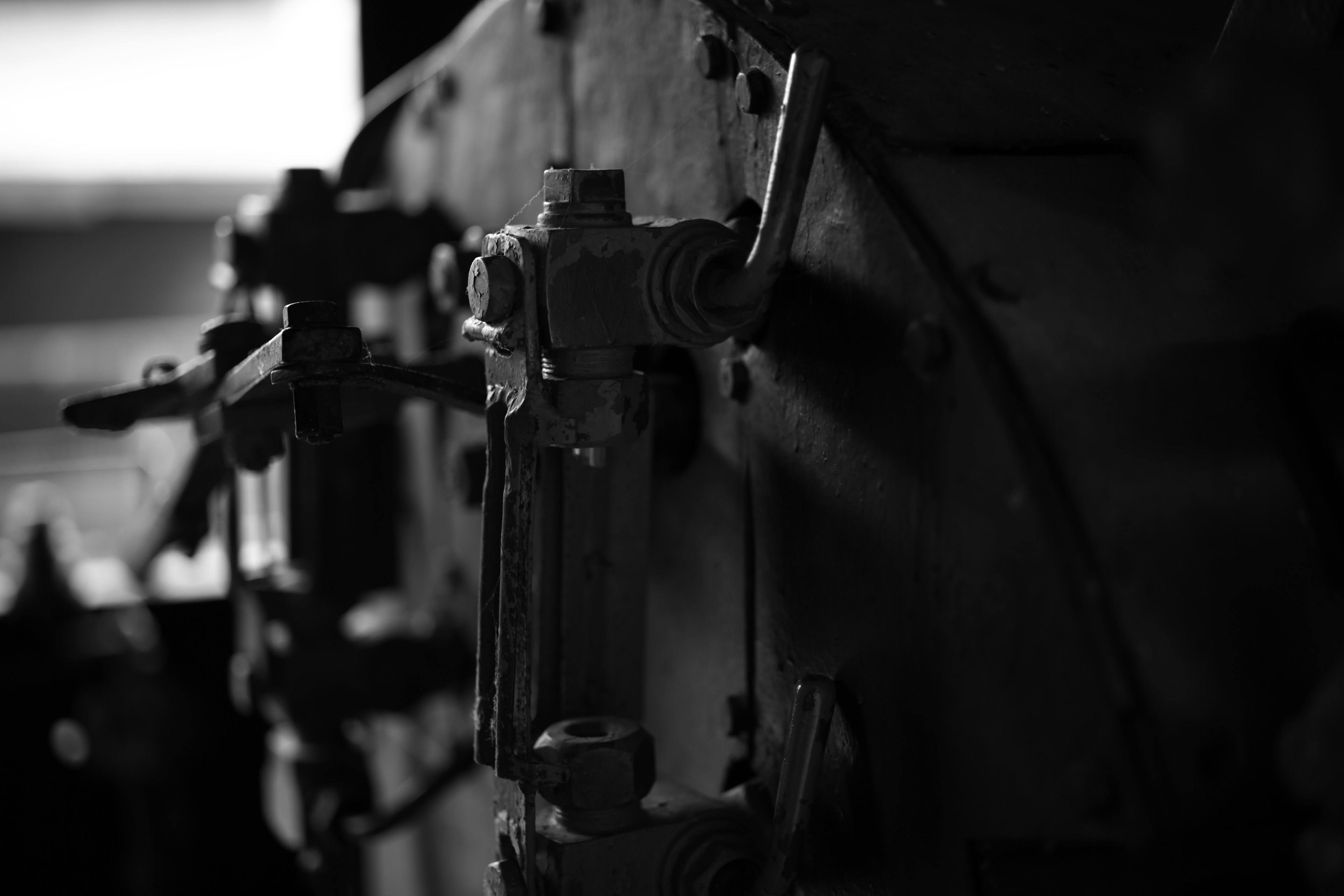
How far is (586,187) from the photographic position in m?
0.75

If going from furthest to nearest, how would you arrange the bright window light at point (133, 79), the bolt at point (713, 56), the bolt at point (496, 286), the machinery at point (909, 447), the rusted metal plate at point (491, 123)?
the bright window light at point (133, 79) → the rusted metal plate at point (491, 123) → the bolt at point (713, 56) → the bolt at point (496, 286) → the machinery at point (909, 447)

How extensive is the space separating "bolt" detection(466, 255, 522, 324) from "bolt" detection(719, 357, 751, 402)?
179mm

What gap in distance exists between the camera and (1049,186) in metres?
0.73

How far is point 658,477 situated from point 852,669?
263mm

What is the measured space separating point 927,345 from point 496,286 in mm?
233

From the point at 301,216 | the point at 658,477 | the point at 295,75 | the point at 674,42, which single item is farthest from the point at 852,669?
the point at 295,75

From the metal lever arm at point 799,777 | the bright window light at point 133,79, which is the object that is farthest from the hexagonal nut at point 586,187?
the bright window light at point 133,79

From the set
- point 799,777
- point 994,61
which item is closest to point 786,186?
point 994,61

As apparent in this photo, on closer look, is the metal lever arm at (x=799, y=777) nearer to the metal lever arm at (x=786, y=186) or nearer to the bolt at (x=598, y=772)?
the bolt at (x=598, y=772)

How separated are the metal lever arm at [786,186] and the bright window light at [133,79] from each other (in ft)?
15.0

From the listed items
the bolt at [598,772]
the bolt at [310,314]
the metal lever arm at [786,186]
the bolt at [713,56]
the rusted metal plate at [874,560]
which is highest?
the bolt at [713,56]

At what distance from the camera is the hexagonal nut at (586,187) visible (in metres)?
0.74

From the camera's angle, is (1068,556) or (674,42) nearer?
(1068,556)

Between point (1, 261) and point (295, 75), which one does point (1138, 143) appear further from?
point (1, 261)
